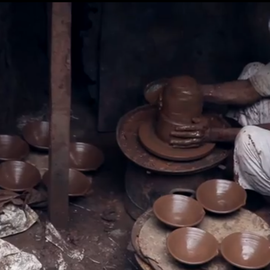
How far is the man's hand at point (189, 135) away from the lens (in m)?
4.94

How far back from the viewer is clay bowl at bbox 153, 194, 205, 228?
14.7 feet

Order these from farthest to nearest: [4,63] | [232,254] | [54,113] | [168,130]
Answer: [4,63]
[168,130]
[54,113]
[232,254]

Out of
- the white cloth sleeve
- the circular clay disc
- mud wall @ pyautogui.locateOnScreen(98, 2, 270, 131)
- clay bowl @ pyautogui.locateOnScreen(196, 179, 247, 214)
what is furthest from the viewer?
mud wall @ pyautogui.locateOnScreen(98, 2, 270, 131)

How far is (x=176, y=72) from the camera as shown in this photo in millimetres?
6121

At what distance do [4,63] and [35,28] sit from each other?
41cm

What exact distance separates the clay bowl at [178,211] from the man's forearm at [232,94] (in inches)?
33.3

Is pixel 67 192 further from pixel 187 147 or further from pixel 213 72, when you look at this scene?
pixel 213 72

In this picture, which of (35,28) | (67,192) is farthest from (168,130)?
(35,28)

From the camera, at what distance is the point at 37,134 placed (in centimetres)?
569

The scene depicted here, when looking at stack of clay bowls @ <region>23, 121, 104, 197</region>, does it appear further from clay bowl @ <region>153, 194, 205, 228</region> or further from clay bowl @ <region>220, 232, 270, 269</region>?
clay bowl @ <region>220, 232, 270, 269</region>

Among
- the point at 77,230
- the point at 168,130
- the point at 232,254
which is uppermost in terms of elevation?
the point at 168,130

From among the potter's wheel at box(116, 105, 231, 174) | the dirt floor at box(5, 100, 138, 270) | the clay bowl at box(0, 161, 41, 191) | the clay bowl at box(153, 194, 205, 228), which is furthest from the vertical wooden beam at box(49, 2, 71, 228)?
the clay bowl at box(153, 194, 205, 228)

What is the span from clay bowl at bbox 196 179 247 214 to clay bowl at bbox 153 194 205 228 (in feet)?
0.22

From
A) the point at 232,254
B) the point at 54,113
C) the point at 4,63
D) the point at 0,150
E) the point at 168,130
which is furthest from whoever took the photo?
the point at 4,63
